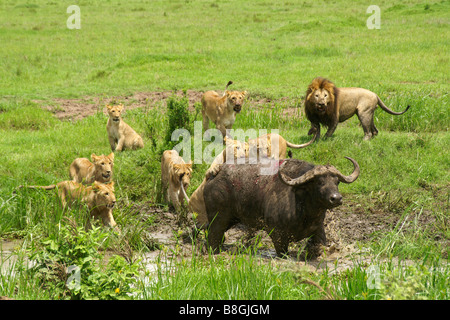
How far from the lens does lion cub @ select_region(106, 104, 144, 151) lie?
11586mm

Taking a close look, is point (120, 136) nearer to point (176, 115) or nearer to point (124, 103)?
point (176, 115)

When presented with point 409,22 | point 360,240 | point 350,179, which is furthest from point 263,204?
point 409,22

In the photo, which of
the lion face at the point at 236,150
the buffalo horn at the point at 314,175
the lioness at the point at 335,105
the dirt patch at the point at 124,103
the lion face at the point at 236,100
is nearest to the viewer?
the buffalo horn at the point at 314,175

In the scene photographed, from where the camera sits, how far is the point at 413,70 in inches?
705

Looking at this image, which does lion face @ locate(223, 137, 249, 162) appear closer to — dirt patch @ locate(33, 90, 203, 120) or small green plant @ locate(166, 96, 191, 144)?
small green plant @ locate(166, 96, 191, 144)

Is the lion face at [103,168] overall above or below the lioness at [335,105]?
below

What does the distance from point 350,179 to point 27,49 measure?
Result: 18214mm

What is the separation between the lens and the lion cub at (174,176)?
9.27m

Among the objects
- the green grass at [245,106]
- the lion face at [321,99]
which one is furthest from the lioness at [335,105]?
the green grass at [245,106]

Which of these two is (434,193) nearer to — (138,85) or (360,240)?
(360,240)

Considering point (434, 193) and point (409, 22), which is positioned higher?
point (409, 22)

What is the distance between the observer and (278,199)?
7.16 m

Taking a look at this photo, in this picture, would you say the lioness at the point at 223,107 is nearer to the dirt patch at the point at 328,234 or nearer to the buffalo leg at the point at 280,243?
the dirt patch at the point at 328,234

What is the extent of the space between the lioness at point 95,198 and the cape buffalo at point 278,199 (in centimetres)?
132
